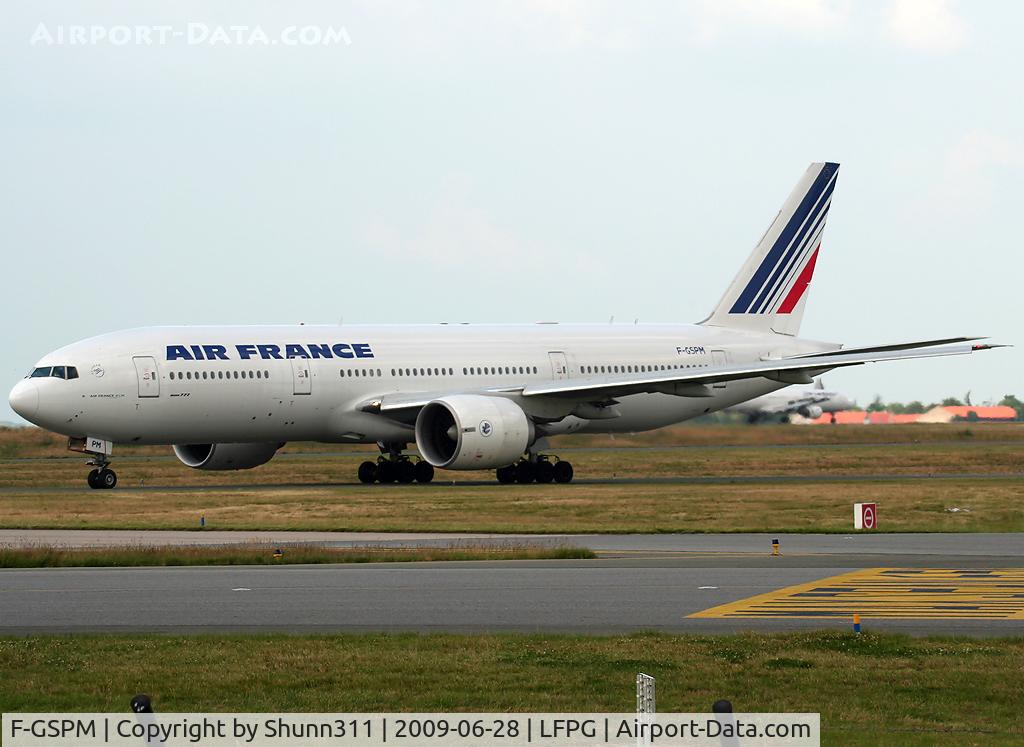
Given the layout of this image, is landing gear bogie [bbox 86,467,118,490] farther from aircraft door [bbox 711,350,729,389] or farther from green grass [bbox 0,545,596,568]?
aircraft door [bbox 711,350,729,389]

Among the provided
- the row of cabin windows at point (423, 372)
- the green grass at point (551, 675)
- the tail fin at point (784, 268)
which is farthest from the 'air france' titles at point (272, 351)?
the green grass at point (551, 675)

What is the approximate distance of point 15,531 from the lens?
3209 centimetres

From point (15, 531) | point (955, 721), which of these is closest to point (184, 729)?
point (955, 721)

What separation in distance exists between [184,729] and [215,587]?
989 cm

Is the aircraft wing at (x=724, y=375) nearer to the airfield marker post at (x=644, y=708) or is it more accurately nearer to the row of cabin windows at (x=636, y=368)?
the row of cabin windows at (x=636, y=368)

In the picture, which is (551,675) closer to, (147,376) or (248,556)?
(248,556)

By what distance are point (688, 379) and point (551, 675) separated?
3052 cm

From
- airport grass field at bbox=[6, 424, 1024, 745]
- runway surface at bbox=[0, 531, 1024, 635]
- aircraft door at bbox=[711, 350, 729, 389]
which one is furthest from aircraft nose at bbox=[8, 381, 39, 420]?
aircraft door at bbox=[711, 350, 729, 389]

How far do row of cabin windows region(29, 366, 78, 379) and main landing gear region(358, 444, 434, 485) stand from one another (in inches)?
346

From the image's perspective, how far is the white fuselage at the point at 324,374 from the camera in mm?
41219

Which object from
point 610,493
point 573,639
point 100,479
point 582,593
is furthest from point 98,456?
point 573,639

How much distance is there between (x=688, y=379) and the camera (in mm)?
43844

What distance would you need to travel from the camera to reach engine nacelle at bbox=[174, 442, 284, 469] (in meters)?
47.0

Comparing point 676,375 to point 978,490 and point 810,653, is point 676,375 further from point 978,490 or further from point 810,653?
point 810,653
